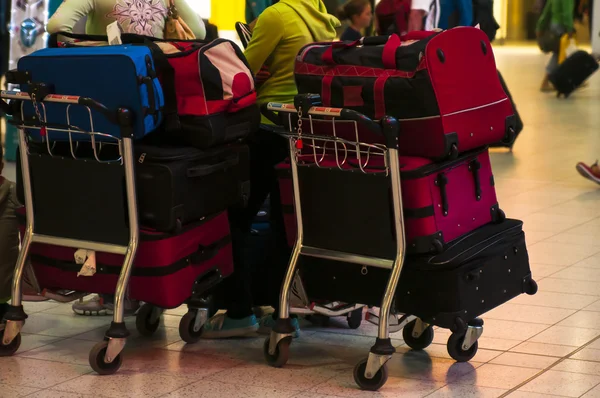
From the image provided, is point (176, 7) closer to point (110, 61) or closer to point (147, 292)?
point (110, 61)

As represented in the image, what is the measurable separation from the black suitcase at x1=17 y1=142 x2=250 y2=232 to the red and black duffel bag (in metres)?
0.40

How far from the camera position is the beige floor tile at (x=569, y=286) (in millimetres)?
4719

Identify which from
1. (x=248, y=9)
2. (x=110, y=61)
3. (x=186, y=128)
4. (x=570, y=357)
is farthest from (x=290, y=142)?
(x=248, y=9)

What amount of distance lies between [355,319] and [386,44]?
48.7 inches

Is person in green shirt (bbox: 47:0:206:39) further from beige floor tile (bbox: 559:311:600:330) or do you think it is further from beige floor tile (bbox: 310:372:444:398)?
beige floor tile (bbox: 559:311:600:330)

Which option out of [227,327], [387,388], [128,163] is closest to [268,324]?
[227,327]

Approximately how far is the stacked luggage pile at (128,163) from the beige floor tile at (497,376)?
0.95m

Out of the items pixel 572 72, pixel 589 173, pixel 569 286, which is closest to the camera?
pixel 569 286

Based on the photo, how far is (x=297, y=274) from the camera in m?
3.76

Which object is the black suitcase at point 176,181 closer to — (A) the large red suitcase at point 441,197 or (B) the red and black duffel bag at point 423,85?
(A) the large red suitcase at point 441,197

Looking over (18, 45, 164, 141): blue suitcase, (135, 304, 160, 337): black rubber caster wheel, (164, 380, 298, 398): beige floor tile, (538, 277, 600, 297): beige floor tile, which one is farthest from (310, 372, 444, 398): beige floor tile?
(538, 277, 600, 297): beige floor tile

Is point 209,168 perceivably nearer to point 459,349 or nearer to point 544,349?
point 459,349

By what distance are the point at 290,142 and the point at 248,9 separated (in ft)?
12.5

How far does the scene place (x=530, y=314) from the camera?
4406mm
